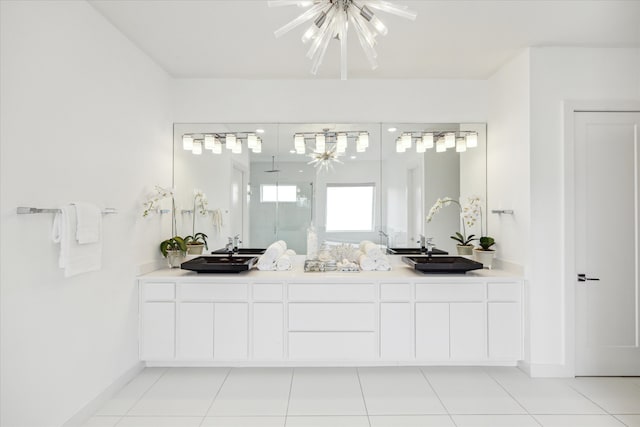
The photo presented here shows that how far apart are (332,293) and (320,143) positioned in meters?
1.57

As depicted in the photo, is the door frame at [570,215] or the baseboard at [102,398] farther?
the door frame at [570,215]

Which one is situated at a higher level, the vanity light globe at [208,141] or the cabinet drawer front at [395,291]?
the vanity light globe at [208,141]

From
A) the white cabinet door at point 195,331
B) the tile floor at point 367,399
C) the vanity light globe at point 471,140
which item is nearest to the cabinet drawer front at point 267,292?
the white cabinet door at point 195,331

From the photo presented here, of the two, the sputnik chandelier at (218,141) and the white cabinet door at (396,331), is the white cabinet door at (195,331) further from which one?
the sputnik chandelier at (218,141)

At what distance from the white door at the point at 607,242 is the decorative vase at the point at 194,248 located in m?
3.48

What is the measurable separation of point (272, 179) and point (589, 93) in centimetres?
297

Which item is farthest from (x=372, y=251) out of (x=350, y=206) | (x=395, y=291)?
(x=350, y=206)

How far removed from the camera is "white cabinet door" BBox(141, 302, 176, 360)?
125 inches

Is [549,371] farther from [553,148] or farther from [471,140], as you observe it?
[471,140]

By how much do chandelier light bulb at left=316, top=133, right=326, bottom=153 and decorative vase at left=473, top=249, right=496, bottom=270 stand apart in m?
1.84

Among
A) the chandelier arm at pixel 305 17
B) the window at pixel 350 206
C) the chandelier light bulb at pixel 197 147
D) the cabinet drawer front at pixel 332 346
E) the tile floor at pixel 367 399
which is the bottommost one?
the tile floor at pixel 367 399

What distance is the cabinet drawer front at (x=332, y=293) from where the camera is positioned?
3172 mm

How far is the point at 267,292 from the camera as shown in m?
3.18

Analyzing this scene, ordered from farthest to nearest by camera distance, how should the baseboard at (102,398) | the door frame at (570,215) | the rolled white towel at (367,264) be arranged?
the rolled white towel at (367,264), the door frame at (570,215), the baseboard at (102,398)
